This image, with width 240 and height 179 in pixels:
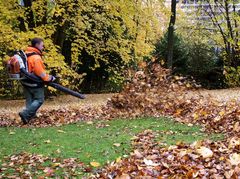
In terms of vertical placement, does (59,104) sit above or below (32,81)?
below

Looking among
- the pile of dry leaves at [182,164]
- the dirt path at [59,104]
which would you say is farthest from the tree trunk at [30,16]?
the pile of dry leaves at [182,164]

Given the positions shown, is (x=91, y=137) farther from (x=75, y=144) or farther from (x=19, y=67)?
(x=19, y=67)

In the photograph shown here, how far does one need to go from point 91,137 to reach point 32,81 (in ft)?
8.77

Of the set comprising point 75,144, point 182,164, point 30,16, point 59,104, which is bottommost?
point 59,104

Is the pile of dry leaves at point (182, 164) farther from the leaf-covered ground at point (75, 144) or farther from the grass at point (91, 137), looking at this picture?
the grass at point (91, 137)

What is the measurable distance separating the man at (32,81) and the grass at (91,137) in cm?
57

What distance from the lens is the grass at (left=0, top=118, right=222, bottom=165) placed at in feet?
23.0

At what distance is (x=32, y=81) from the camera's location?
33.4 feet

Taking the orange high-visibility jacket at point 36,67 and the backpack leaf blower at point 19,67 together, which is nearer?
the backpack leaf blower at point 19,67

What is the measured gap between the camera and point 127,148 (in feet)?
23.2

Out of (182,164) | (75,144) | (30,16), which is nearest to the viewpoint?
(182,164)

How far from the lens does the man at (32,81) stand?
9.96 meters

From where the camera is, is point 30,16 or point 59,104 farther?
point 59,104

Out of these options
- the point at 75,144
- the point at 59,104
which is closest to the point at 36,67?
the point at 75,144
